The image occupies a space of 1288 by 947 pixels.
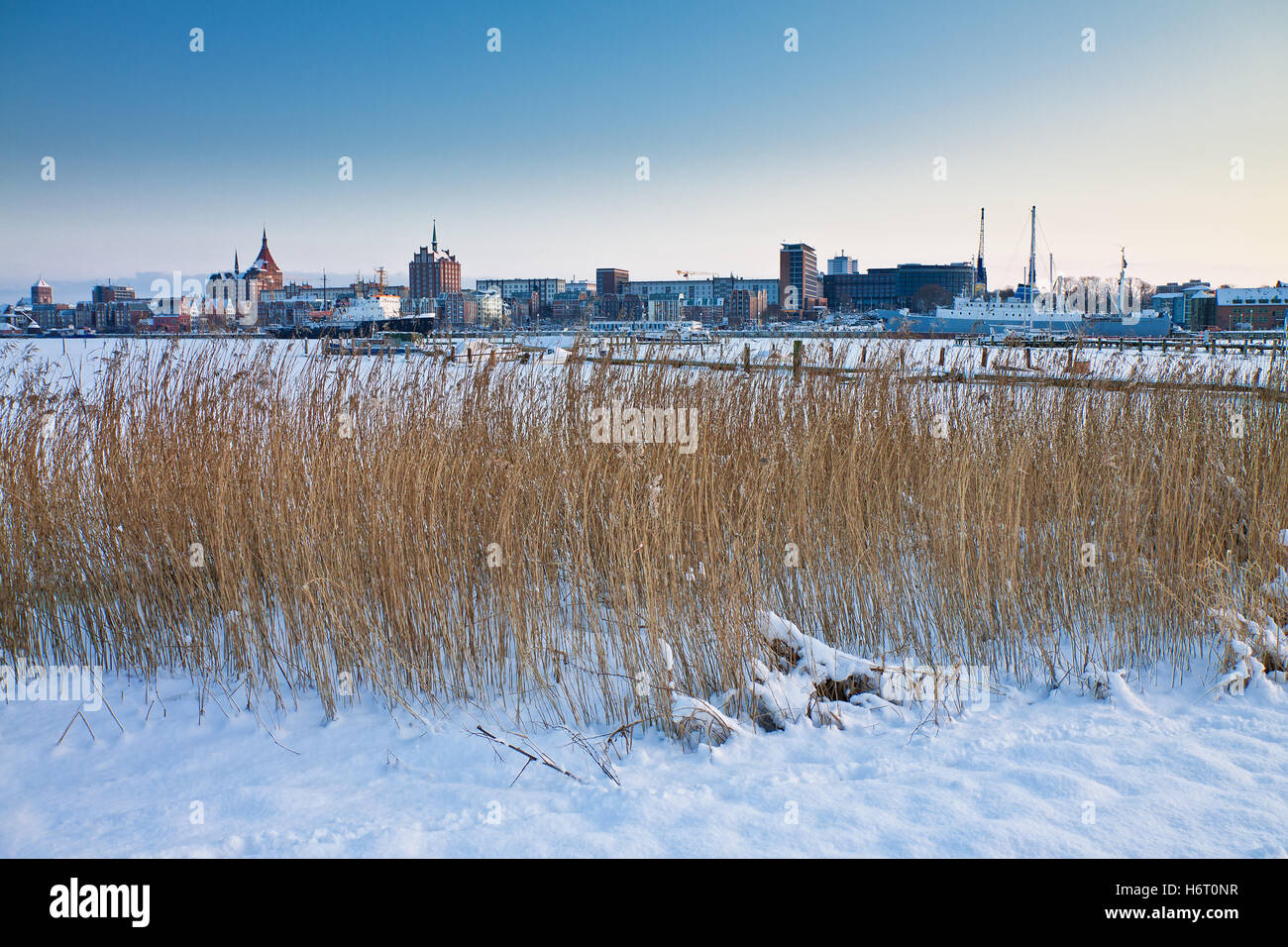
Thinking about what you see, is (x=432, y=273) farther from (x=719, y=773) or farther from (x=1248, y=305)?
(x=719, y=773)

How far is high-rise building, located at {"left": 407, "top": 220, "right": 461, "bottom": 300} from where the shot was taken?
9975 cm

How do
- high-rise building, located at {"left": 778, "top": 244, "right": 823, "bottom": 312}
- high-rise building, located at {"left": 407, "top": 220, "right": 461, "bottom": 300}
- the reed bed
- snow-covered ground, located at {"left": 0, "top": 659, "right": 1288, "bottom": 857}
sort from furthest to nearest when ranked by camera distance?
high-rise building, located at {"left": 778, "top": 244, "right": 823, "bottom": 312} < high-rise building, located at {"left": 407, "top": 220, "right": 461, "bottom": 300} < the reed bed < snow-covered ground, located at {"left": 0, "top": 659, "right": 1288, "bottom": 857}

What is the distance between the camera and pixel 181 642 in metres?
3.17

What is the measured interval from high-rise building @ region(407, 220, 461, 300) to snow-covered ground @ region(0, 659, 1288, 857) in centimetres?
9986

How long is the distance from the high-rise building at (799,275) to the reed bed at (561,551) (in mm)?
112448

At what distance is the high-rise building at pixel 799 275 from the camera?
117 metres

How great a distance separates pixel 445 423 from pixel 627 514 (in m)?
1.58

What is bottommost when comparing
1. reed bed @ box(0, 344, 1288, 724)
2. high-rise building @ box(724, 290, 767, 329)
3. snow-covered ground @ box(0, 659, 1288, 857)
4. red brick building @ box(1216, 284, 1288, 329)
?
snow-covered ground @ box(0, 659, 1288, 857)

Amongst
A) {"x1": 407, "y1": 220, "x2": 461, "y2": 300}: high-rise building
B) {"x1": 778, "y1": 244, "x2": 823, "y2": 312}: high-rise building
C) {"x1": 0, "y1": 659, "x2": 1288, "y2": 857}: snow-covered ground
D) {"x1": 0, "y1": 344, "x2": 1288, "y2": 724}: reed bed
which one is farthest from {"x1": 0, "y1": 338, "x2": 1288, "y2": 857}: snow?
{"x1": 778, "y1": 244, "x2": 823, "y2": 312}: high-rise building

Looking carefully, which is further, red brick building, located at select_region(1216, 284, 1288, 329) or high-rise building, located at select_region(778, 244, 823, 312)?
high-rise building, located at select_region(778, 244, 823, 312)

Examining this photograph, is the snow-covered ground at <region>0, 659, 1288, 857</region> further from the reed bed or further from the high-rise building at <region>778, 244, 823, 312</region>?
the high-rise building at <region>778, 244, 823, 312</region>

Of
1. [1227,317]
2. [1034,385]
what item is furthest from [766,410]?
[1227,317]

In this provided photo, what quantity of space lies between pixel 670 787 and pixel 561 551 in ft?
5.42

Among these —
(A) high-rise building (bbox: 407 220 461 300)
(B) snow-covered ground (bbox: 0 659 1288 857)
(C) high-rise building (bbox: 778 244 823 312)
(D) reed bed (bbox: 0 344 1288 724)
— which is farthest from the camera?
(C) high-rise building (bbox: 778 244 823 312)
